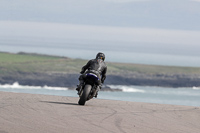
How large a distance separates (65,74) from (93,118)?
524ft

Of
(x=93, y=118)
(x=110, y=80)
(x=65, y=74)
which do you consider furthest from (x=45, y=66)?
(x=93, y=118)

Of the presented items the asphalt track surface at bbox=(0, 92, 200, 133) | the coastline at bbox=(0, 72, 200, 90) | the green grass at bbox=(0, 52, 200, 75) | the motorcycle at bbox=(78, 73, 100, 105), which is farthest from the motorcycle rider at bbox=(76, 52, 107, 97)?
the green grass at bbox=(0, 52, 200, 75)

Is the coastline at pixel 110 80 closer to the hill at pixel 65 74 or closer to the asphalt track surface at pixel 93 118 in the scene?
the hill at pixel 65 74

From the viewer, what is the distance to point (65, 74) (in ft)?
576

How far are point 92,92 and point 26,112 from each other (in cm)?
405

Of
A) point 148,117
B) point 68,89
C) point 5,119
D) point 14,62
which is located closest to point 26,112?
point 5,119

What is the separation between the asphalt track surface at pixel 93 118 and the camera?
1355cm

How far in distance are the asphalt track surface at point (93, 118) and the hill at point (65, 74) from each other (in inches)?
5617

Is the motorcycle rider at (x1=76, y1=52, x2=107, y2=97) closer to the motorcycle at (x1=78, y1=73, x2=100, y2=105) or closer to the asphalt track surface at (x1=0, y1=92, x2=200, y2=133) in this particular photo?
the motorcycle at (x1=78, y1=73, x2=100, y2=105)

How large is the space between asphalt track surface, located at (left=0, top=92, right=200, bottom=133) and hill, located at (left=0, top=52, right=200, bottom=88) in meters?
143

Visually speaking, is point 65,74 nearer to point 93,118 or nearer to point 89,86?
point 89,86

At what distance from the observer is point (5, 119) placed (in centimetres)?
1455

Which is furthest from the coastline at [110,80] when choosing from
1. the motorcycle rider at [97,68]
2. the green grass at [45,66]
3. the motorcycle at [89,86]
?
the motorcycle at [89,86]

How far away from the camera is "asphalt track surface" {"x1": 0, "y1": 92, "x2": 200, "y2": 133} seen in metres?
13.6
